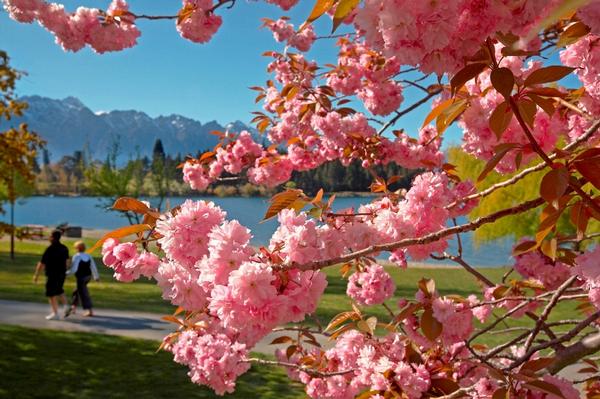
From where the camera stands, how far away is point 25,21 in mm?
3635

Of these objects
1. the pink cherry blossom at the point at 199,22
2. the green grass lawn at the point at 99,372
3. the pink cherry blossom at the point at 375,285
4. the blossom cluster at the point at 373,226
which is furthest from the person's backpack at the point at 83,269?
the pink cherry blossom at the point at 375,285

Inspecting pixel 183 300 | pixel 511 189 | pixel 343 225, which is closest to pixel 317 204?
pixel 343 225

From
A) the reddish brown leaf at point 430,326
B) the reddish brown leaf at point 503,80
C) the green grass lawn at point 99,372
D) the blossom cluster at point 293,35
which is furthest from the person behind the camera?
the green grass lawn at point 99,372

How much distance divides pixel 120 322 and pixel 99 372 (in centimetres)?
282

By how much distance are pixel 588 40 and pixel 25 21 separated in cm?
346

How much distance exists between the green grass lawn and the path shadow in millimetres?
838

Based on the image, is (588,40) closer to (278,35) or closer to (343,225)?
(343,225)

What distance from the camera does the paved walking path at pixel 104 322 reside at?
8.43m

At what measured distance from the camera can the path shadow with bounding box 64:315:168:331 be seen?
895 cm

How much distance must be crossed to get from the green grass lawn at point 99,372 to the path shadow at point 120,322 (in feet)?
2.75

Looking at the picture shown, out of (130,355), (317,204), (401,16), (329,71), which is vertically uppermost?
(329,71)

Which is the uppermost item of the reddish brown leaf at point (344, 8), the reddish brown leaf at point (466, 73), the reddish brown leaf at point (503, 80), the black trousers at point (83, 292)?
the reddish brown leaf at point (344, 8)

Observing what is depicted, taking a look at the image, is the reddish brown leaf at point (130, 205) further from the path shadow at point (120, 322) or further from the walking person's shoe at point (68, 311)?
the walking person's shoe at point (68, 311)

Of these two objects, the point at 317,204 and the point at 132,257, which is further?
the point at 317,204
